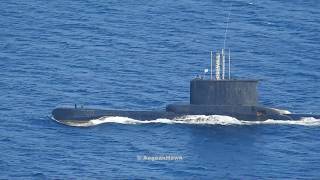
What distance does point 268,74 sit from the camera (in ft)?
458

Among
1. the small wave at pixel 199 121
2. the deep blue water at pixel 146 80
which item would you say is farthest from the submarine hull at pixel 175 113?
the deep blue water at pixel 146 80

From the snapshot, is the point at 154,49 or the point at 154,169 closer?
the point at 154,169

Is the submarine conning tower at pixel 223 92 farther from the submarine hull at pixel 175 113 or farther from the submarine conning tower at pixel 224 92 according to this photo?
the submarine hull at pixel 175 113

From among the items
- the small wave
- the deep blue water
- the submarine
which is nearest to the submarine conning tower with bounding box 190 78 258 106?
the submarine

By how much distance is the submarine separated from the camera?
121375 millimetres

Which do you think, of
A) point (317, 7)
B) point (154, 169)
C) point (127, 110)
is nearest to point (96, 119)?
point (127, 110)

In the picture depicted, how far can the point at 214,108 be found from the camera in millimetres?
121688

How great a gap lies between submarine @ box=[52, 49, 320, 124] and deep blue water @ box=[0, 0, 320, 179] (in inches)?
63.4

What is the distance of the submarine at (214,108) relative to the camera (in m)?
121

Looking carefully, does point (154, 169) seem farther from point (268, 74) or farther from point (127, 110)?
point (268, 74)

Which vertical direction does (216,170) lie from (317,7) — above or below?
below

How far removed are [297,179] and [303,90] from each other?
31623mm

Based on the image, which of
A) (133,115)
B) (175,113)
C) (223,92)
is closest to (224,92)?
(223,92)

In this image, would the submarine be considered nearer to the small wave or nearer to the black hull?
the black hull
